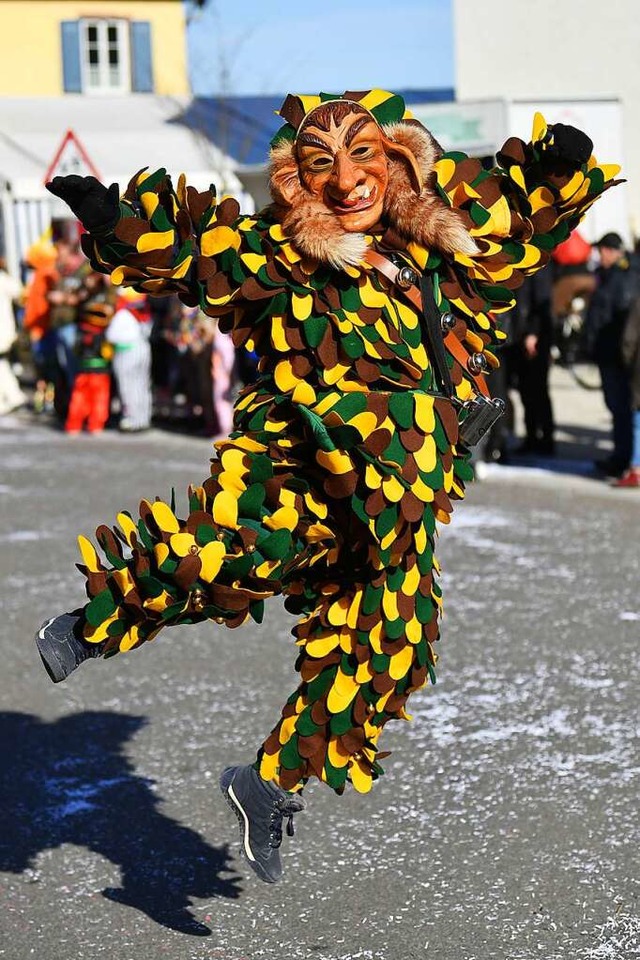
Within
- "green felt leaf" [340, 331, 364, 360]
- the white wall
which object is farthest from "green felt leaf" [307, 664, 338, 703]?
the white wall

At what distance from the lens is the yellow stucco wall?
29594mm

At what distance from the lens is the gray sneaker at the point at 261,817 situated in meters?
3.60

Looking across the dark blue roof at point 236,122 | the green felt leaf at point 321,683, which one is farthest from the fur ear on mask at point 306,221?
the dark blue roof at point 236,122

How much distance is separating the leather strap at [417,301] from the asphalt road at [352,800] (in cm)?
129

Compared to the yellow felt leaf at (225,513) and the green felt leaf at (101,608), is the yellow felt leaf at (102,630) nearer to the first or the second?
the green felt leaf at (101,608)

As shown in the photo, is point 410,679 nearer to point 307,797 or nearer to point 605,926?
point 605,926

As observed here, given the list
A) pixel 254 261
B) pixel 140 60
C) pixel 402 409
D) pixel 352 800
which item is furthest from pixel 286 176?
pixel 140 60

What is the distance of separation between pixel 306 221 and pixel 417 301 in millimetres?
312

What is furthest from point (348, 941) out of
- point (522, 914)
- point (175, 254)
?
point (175, 254)

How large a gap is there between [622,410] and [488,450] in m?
1.10

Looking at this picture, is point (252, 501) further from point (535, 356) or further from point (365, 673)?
point (535, 356)

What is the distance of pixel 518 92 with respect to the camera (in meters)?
24.5

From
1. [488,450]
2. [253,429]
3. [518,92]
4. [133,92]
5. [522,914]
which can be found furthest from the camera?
[133,92]

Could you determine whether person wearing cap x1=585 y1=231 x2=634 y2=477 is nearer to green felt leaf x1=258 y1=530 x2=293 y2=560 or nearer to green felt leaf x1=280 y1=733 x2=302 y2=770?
green felt leaf x1=280 y1=733 x2=302 y2=770
